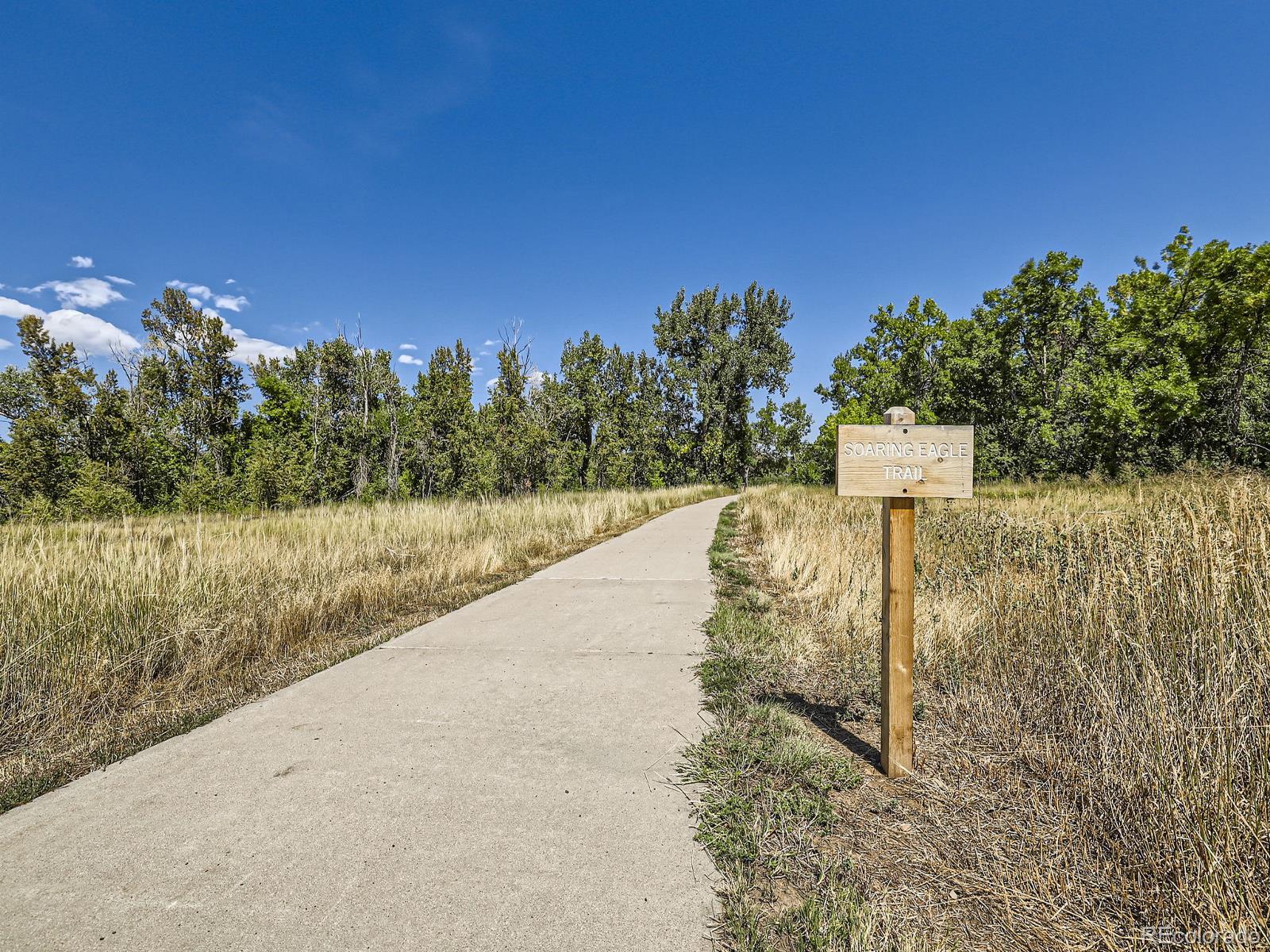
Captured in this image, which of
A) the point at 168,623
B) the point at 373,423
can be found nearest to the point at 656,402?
the point at 373,423

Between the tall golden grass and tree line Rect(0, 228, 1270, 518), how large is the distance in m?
20.6

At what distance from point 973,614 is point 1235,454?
3901cm

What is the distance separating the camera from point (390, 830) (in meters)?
2.25

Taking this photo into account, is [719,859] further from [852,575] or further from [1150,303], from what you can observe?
[1150,303]

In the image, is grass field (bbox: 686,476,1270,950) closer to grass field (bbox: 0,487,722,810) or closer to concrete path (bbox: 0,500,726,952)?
concrete path (bbox: 0,500,726,952)

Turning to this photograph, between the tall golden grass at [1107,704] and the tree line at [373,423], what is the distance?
2053cm

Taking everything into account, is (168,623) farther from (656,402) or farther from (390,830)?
(656,402)

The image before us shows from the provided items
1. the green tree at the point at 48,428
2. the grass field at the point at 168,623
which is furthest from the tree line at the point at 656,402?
the grass field at the point at 168,623

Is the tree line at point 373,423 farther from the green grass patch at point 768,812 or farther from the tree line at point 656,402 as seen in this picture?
the green grass patch at point 768,812

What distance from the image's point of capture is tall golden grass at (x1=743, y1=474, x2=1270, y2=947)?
1.91m

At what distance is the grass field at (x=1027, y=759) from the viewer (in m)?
1.82

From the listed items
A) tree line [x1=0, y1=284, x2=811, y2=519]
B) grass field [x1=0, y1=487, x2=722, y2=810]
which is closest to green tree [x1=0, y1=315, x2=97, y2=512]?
tree line [x1=0, y1=284, x2=811, y2=519]

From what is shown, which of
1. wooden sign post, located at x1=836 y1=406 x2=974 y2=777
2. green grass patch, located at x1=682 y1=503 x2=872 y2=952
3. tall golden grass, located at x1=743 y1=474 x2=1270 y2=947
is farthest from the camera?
wooden sign post, located at x1=836 y1=406 x2=974 y2=777

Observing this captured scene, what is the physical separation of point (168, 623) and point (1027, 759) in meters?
6.15
